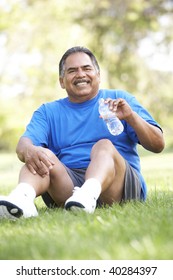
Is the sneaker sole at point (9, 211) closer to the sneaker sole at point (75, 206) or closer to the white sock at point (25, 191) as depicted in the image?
the white sock at point (25, 191)

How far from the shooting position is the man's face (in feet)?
13.2

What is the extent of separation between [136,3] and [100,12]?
140 cm

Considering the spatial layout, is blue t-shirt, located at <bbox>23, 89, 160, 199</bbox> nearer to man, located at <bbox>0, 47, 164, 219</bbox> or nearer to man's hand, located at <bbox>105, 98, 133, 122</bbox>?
man, located at <bbox>0, 47, 164, 219</bbox>

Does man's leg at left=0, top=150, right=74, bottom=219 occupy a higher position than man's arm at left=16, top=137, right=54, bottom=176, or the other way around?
man's arm at left=16, top=137, right=54, bottom=176

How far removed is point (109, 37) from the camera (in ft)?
62.1

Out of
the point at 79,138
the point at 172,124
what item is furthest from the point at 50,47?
the point at 79,138

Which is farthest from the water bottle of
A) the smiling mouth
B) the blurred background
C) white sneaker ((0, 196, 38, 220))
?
the blurred background

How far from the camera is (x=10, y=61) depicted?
27.0 meters

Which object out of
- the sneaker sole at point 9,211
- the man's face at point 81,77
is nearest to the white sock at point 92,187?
A: the sneaker sole at point 9,211

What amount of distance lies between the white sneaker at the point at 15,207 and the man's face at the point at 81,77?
1062mm

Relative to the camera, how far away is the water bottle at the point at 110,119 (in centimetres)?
361

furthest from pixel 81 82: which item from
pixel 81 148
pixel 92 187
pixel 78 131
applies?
pixel 92 187

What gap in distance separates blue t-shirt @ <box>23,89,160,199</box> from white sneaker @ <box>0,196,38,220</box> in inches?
29.3
